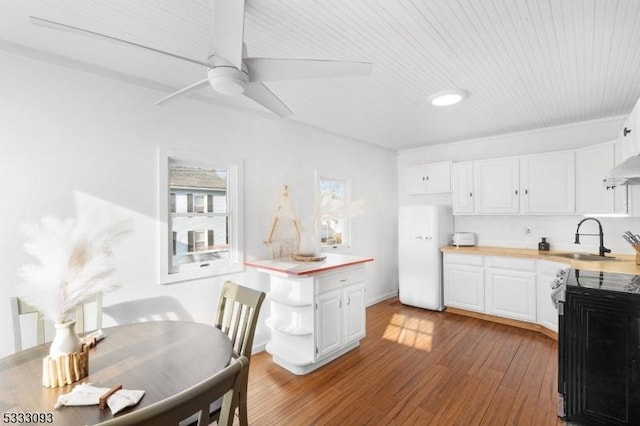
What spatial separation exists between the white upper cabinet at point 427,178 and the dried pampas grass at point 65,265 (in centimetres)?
441

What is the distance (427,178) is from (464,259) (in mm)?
1432

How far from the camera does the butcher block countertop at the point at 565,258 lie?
2.66 m

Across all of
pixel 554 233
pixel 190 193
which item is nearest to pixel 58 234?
pixel 190 193

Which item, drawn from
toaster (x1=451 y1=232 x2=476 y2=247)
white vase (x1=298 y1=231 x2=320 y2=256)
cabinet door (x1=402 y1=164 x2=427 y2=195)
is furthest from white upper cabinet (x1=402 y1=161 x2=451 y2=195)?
white vase (x1=298 y1=231 x2=320 y2=256)

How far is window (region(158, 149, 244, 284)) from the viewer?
2.54 meters

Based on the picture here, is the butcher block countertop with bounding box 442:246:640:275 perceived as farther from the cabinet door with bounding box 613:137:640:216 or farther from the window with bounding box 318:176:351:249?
the window with bounding box 318:176:351:249

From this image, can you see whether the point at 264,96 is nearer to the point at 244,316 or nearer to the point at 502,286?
the point at 244,316

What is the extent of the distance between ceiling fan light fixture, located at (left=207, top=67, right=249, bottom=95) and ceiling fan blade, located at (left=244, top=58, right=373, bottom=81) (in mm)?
71

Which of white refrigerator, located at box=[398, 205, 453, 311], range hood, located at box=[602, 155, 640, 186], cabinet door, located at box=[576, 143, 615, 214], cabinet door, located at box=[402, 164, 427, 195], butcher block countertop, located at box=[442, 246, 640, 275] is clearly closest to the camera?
range hood, located at box=[602, 155, 640, 186]

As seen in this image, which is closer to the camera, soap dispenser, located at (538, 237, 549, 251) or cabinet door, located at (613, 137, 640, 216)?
cabinet door, located at (613, 137, 640, 216)

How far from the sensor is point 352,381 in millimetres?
2568

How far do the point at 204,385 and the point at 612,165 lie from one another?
4289 millimetres

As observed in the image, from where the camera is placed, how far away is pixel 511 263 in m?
3.78

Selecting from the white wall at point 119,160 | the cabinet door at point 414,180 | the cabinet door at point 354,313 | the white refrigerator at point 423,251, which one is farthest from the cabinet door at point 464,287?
the white wall at point 119,160
